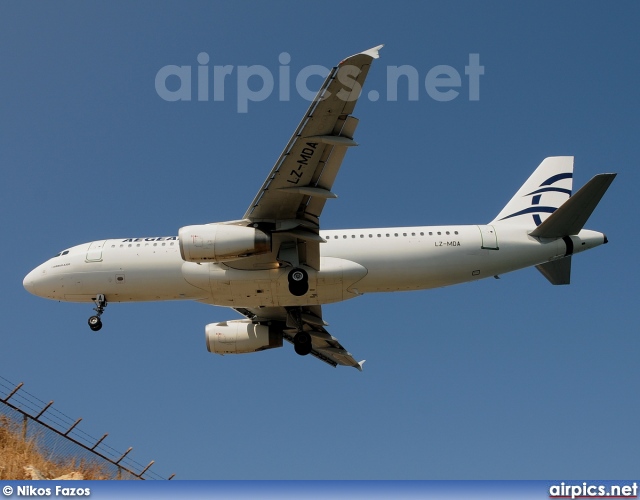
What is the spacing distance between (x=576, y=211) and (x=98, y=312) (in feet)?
56.2

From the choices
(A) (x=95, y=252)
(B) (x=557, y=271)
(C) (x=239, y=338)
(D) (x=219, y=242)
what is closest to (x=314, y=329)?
(C) (x=239, y=338)

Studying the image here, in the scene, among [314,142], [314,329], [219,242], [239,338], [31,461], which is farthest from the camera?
[314,329]

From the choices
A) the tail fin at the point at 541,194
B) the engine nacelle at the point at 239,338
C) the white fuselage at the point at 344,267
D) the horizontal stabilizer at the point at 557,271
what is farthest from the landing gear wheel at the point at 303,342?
the horizontal stabilizer at the point at 557,271

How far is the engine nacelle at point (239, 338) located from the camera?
1377 inches

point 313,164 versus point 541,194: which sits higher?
point 541,194

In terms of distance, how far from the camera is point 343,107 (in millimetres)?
24547

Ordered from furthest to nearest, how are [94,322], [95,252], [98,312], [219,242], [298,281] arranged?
[95,252] → [98,312] → [94,322] → [298,281] → [219,242]

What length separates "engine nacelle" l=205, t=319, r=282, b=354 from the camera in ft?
115

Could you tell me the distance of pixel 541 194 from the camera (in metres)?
33.3

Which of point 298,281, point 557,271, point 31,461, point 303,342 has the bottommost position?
point 31,461

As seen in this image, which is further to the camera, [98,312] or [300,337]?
[300,337]

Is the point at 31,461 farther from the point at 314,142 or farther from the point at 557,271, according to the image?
the point at 557,271

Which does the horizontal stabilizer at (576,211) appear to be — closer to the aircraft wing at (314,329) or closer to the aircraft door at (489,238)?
the aircraft door at (489,238)

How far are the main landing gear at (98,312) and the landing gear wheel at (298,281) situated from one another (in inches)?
282
